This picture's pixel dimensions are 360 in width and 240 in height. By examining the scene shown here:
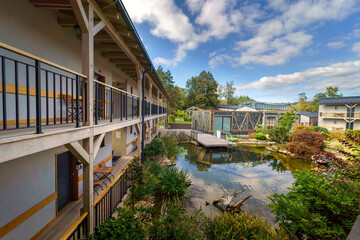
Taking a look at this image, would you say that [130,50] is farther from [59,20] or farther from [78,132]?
[78,132]

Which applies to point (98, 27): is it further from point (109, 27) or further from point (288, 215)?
point (288, 215)

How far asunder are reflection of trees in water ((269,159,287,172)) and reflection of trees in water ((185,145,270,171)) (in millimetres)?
613

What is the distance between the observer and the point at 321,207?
141 inches

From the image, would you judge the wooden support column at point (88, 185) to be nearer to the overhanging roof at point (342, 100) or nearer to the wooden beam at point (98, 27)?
the wooden beam at point (98, 27)

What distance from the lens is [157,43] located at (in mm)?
38938

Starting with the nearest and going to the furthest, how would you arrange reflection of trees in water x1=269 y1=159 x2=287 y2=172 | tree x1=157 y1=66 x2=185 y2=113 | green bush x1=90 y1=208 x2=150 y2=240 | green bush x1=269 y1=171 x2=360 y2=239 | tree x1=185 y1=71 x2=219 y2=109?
green bush x1=90 y1=208 x2=150 y2=240 → green bush x1=269 y1=171 x2=360 y2=239 → reflection of trees in water x1=269 y1=159 x2=287 y2=172 → tree x1=185 y1=71 x2=219 y2=109 → tree x1=157 y1=66 x2=185 y2=113

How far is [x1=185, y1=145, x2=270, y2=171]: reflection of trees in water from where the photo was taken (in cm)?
1218

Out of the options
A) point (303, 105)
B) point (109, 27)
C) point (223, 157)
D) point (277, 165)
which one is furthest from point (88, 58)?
point (303, 105)

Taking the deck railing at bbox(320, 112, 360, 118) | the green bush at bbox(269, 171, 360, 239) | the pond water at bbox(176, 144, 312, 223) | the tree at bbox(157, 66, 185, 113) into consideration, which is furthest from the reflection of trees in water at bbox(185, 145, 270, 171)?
the tree at bbox(157, 66, 185, 113)

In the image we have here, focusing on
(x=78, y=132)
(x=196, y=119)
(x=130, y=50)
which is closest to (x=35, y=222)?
(x=78, y=132)

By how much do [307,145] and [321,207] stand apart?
13.3m

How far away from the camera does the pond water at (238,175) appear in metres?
6.57

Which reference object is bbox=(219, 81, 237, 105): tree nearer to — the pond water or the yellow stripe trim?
the pond water

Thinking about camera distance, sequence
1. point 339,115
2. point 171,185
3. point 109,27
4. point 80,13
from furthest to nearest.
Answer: point 339,115 → point 171,185 → point 109,27 → point 80,13
